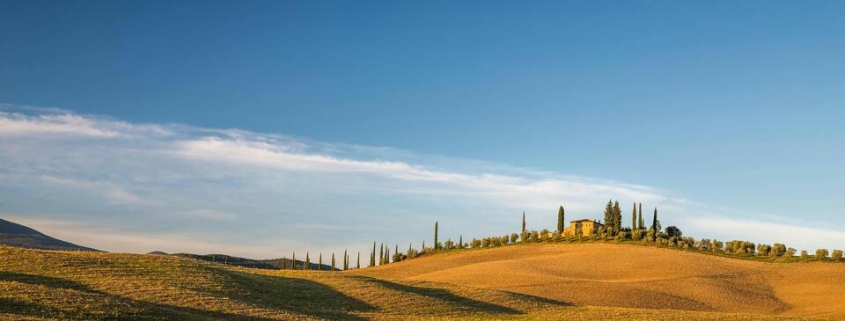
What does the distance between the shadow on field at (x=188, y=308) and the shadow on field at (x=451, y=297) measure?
583 cm

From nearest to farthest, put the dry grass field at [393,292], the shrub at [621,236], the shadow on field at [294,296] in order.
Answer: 1. the dry grass field at [393,292]
2. the shadow on field at [294,296]
3. the shrub at [621,236]

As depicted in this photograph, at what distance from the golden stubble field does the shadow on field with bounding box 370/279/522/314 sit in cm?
856

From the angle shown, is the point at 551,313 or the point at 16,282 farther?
the point at 551,313

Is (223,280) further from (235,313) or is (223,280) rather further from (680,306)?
(680,306)

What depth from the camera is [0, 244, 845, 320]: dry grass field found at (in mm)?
38000

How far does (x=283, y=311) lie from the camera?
42.4 m

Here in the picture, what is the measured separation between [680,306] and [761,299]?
13.0 meters

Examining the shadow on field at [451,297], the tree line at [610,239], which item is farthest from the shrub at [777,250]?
the shadow on field at [451,297]

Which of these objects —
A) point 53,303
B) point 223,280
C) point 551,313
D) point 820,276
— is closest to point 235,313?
point 53,303

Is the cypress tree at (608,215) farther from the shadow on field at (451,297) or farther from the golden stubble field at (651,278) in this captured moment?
the shadow on field at (451,297)

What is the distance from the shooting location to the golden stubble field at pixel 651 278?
6256cm

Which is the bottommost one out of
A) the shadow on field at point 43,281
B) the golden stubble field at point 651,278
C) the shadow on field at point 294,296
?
the golden stubble field at point 651,278

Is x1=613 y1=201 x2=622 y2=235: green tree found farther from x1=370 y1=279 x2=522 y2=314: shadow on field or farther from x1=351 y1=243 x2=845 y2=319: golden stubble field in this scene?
x1=370 y1=279 x2=522 y2=314: shadow on field

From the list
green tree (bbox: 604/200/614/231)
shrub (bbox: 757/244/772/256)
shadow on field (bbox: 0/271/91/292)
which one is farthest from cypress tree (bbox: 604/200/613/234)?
shadow on field (bbox: 0/271/91/292)
